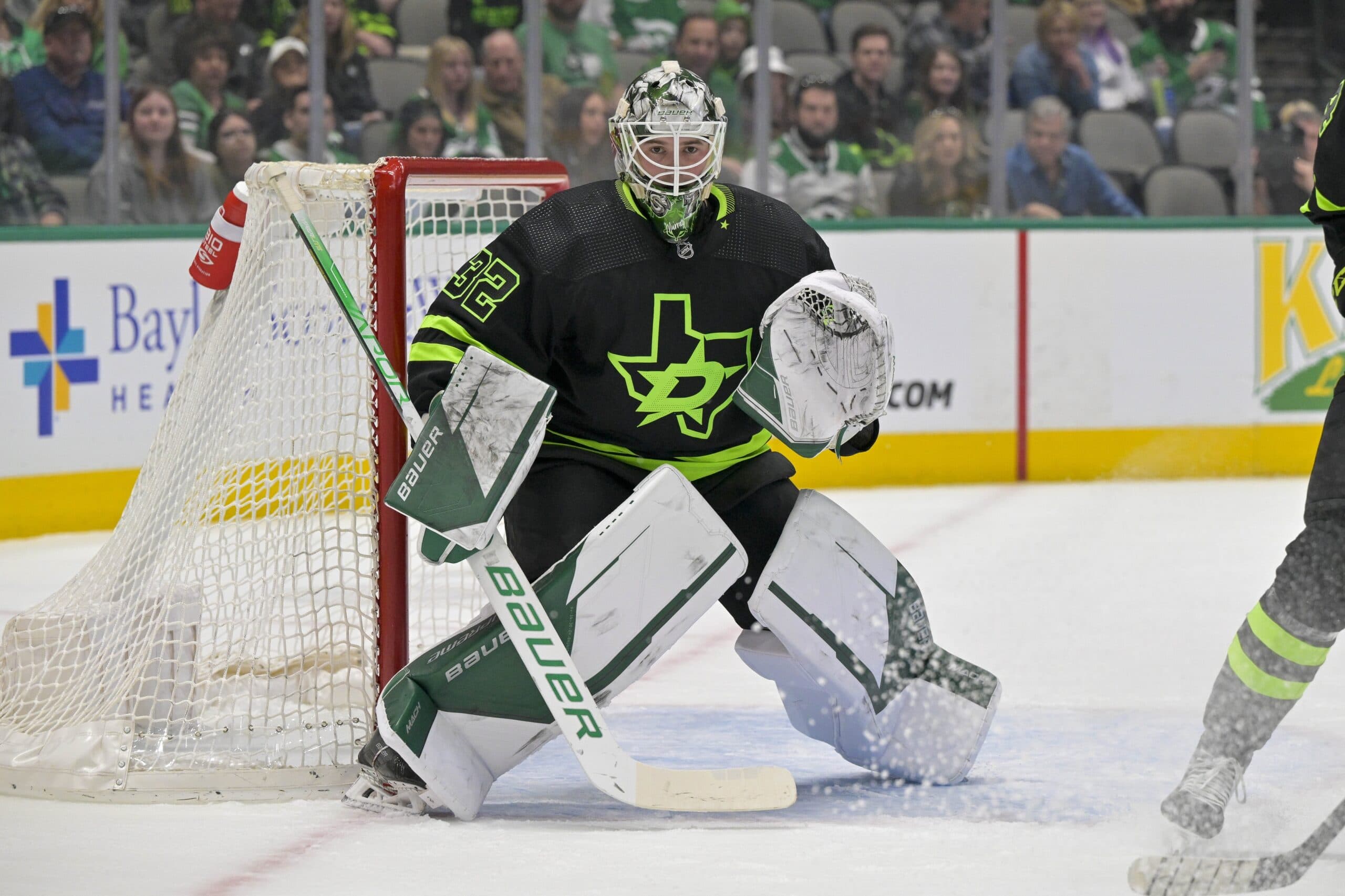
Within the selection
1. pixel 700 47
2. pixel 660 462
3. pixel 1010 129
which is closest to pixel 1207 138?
pixel 1010 129

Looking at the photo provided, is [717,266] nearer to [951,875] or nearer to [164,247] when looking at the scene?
[951,875]

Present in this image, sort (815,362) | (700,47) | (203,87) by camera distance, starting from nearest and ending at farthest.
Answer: (815,362) < (203,87) < (700,47)

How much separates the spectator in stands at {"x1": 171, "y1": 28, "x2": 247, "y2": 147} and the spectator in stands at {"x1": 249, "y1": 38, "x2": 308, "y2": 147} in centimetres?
7

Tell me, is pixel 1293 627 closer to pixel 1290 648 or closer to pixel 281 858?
pixel 1290 648

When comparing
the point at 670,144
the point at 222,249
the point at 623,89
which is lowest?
the point at 222,249

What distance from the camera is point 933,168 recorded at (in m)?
6.17

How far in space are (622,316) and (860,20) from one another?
3.92 meters

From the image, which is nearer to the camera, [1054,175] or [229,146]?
[229,146]

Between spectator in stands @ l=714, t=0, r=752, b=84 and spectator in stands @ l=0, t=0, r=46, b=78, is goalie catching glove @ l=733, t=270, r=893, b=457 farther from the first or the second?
spectator in stands @ l=714, t=0, r=752, b=84

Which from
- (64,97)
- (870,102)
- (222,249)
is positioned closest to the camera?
(222,249)

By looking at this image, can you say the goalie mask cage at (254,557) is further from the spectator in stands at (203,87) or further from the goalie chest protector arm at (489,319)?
the spectator in stands at (203,87)

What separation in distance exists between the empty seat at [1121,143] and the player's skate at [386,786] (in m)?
4.50

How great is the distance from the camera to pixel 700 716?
311 cm

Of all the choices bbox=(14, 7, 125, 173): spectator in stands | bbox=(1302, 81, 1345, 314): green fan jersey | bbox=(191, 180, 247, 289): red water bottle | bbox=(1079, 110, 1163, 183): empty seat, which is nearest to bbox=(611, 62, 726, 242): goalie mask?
bbox=(191, 180, 247, 289): red water bottle
